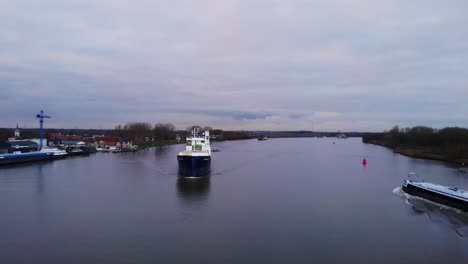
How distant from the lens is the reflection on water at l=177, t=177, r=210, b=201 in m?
13.0

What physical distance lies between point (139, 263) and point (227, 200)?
591 centimetres

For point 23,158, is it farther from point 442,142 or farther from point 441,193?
point 442,142

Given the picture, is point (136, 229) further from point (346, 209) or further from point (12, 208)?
point (346, 209)

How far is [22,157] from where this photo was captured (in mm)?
25469

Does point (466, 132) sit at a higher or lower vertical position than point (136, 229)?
higher

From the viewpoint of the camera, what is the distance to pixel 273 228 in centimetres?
884

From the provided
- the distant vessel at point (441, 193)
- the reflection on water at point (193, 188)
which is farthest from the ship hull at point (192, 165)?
the distant vessel at point (441, 193)

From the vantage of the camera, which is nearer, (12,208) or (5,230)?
(5,230)

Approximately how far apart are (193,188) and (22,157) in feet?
57.2

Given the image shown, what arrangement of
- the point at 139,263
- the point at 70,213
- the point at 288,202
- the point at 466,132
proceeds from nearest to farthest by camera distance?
the point at 139,263, the point at 70,213, the point at 288,202, the point at 466,132

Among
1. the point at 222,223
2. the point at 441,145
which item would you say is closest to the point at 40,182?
the point at 222,223

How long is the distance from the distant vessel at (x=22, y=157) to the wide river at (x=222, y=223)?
29.6ft

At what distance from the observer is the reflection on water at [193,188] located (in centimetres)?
1305

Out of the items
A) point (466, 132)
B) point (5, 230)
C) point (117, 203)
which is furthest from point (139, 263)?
point (466, 132)
